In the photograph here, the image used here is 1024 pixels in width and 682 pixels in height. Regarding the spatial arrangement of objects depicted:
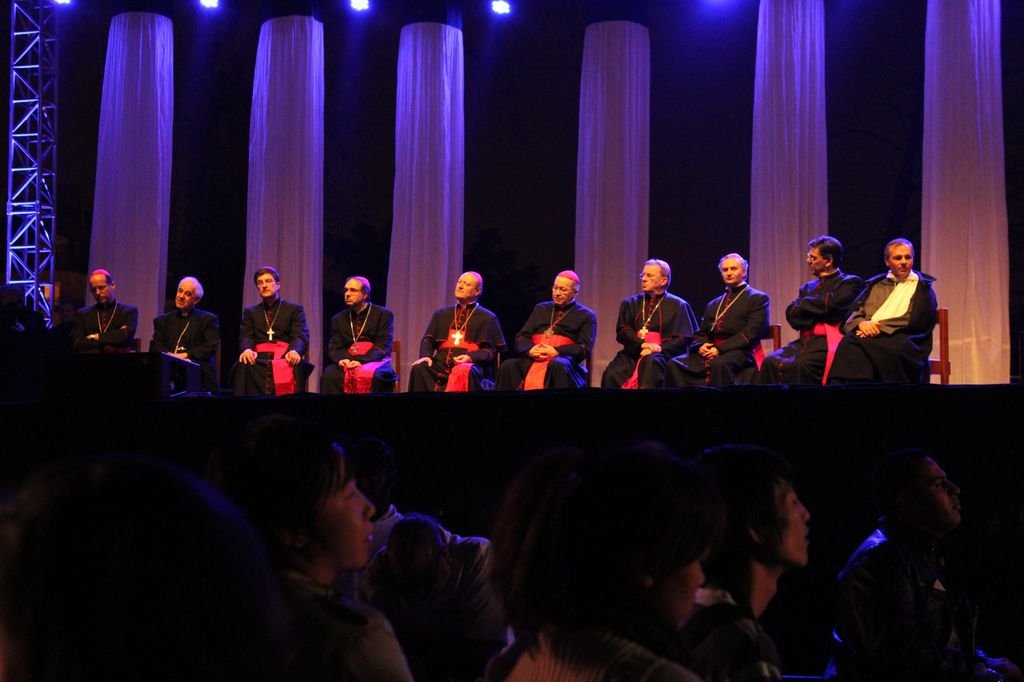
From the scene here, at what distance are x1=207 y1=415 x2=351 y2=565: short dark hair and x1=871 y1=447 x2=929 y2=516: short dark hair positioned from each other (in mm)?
2021

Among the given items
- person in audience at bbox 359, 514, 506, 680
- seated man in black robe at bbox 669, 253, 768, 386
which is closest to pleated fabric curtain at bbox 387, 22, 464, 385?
seated man in black robe at bbox 669, 253, 768, 386

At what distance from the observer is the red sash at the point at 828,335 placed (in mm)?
7509

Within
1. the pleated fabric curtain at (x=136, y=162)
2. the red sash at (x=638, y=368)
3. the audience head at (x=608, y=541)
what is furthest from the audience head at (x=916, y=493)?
the pleated fabric curtain at (x=136, y=162)

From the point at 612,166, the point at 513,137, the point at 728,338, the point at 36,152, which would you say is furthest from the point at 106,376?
the point at 513,137

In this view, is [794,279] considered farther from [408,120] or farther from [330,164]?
[330,164]

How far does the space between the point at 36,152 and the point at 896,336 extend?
771cm

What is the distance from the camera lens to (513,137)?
12969mm

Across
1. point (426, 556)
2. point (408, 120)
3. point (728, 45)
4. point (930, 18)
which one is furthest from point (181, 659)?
point (728, 45)

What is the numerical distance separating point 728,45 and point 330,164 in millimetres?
4614

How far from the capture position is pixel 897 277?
7.44m

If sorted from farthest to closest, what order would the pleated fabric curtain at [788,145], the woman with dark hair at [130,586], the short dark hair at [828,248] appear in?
the pleated fabric curtain at [788,145]
the short dark hair at [828,248]
the woman with dark hair at [130,586]

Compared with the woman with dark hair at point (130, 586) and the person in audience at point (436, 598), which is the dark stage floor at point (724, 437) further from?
the woman with dark hair at point (130, 586)

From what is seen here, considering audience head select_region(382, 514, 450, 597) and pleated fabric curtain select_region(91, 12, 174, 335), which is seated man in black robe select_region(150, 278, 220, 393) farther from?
audience head select_region(382, 514, 450, 597)

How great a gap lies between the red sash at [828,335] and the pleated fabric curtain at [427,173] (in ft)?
13.9
